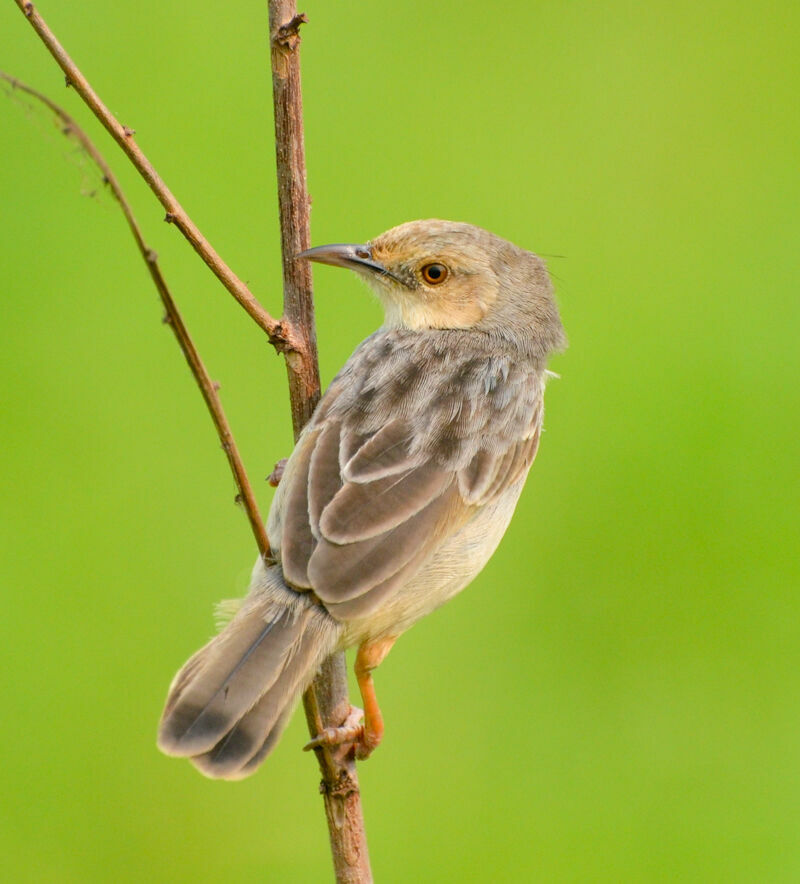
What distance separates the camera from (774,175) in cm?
873

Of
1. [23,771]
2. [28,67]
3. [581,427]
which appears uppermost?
[28,67]

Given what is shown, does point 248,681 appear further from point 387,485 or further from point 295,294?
point 295,294

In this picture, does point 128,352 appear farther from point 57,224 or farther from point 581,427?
point 581,427

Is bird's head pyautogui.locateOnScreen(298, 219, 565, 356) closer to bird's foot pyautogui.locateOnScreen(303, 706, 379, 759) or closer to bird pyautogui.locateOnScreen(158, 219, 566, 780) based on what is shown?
bird pyautogui.locateOnScreen(158, 219, 566, 780)

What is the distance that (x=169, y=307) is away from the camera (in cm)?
296

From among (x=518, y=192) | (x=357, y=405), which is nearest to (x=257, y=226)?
(x=518, y=192)

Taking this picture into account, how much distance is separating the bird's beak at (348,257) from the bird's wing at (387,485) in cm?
46

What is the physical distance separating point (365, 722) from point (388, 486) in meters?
0.73

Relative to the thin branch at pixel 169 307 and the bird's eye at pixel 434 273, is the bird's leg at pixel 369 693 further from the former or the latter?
the bird's eye at pixel 434 273

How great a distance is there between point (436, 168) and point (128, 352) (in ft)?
7.25

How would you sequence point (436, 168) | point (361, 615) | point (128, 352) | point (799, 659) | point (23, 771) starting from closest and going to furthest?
point (361, 615) → point (23, 771) → point (799, 659) → point (128, 352) → point (436, 168)

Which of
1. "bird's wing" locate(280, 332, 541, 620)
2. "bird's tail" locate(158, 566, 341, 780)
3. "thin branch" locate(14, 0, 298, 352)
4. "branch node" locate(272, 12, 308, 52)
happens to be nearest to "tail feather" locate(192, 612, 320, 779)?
"bird's tail" locate(158, 566, 341, 780)

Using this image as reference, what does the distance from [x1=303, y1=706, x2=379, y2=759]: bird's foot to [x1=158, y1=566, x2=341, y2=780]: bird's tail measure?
0.64ft

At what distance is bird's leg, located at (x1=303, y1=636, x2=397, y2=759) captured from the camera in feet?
12.9
